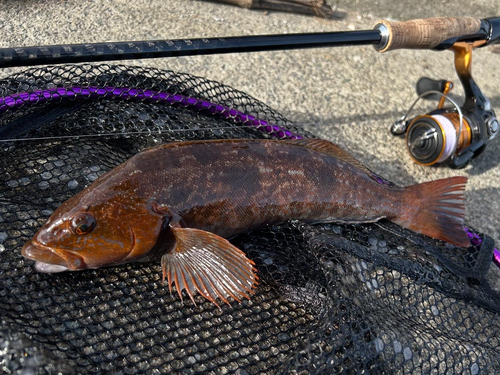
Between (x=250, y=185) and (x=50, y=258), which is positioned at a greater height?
(x=250, y=185)

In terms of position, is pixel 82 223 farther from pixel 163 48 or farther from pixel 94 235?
pixel 163 48

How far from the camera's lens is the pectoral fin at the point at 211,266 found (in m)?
1.99

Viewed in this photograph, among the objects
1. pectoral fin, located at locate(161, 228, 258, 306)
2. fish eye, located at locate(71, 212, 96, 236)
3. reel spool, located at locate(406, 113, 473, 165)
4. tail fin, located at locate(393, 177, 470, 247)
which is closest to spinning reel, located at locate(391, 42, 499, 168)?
reel spool, located at locate(406, 113, 473, 165)

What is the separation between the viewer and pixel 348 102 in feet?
14.5

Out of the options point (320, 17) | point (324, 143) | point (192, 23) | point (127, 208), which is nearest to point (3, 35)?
point (192, 23)

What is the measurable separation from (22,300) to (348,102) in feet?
11.7

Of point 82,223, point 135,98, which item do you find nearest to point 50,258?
point 82,223

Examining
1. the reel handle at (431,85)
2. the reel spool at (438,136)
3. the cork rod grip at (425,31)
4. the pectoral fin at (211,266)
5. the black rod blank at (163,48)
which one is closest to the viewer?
the pectoral fin at (211,266)

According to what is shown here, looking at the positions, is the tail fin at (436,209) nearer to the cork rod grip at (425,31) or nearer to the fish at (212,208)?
the fish at (212,208)

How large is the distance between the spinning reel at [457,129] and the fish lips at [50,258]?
9.22 ft

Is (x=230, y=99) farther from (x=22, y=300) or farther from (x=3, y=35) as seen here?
(x=3, y=35)

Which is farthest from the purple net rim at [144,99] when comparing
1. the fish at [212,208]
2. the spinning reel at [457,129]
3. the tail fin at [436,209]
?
the spinning reel at [457,129]

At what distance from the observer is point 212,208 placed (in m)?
2.15

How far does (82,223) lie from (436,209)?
2.01 meters
